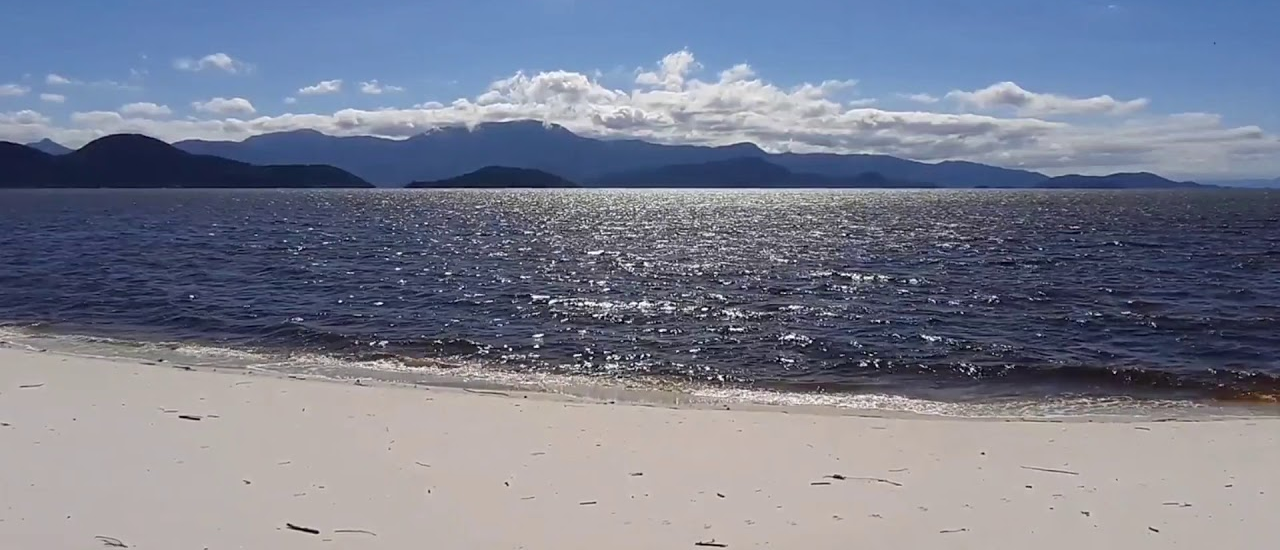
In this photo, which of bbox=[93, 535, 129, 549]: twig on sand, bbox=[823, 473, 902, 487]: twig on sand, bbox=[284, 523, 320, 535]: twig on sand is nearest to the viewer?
bbox=[93, 535, 129, 549]: twig on sand

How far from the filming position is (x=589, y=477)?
28.1 feet

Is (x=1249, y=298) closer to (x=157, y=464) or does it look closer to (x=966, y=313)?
(x=966, y=313)

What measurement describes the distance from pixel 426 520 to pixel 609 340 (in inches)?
506

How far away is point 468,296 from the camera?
89.8ft

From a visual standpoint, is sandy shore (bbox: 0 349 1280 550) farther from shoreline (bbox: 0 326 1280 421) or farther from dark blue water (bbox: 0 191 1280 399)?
dark blue water (bbox: 0 191 1280 399)

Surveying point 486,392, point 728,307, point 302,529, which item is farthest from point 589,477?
point 728,307

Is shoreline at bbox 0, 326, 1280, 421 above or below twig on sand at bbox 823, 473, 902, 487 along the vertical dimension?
below

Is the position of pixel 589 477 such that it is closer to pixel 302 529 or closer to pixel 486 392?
pixel 302 529

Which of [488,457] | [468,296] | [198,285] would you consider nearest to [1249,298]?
[468,296]

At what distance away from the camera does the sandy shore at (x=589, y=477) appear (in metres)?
7.09

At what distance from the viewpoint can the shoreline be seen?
1394 cm

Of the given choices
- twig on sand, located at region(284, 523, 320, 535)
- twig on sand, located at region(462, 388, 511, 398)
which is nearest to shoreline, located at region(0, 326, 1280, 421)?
twig on sand, located at region(462, 388, 511, 398)

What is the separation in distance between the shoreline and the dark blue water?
0.59 m

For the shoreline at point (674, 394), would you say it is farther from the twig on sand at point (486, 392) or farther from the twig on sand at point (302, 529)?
the twig on sand at point (302, 529)
